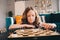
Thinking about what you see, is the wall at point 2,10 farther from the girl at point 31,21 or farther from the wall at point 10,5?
the girl at point 31,21

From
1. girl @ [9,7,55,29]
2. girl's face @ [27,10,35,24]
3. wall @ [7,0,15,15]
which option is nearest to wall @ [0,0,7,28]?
wall @ [7,0,15,15]

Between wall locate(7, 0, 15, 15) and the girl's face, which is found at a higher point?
wall locate(7, 0, 15, 15)

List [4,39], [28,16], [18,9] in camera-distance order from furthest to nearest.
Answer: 1. [18,9]
2. [28,16]
3. [4,39]

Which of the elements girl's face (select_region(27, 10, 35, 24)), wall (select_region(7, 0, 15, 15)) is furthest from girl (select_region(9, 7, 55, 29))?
wall (select_region(7, 0, 15, 15))

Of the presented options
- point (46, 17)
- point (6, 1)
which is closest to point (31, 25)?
point (46, 17)

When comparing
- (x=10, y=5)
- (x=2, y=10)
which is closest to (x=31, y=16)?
(x=10, y=5)

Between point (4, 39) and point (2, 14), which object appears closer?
point (4, 39)

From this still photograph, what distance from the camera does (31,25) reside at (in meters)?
2.56

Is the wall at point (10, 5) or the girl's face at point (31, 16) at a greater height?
the wall at point (10, 5)

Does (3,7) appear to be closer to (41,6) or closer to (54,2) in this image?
(41,6)

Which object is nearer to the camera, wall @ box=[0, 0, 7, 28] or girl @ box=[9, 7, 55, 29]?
girl @ box=[9, 7, 55, 29]

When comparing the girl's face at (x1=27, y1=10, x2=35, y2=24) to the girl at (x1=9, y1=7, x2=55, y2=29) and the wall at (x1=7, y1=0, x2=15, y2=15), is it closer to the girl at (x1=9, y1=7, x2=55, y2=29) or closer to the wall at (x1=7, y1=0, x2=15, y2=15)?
the girl at (x1=9, y1=7, x2=55, y2=29)

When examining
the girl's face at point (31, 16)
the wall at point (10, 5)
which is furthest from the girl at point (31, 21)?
the wall at point (10, 5)

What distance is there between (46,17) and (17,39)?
1.55m
